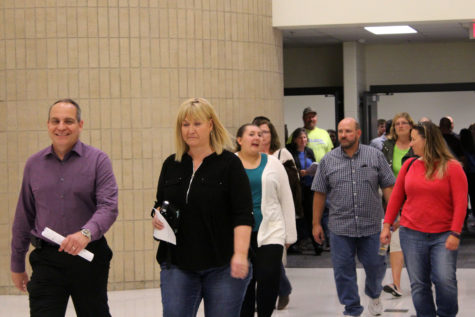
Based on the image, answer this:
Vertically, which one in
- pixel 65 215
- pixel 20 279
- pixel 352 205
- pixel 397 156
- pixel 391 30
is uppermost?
pixel 391 30

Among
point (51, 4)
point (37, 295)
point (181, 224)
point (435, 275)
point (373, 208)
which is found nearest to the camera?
point (181, 224)

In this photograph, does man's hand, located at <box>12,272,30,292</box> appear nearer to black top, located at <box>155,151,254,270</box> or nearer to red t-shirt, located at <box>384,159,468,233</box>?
black top, located at <box>155,151,254,270</box>

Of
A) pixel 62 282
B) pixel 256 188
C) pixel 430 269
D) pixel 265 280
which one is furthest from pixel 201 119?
pixel 430 269

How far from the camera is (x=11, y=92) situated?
29.7 ft

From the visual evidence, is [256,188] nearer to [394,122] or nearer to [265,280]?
[265,280]

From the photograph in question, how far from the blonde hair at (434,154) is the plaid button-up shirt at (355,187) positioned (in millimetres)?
1038

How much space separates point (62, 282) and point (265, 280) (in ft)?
6.82

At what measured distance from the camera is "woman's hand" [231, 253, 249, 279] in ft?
14.4

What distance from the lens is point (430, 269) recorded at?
646cm

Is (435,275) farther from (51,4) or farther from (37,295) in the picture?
(51,4)

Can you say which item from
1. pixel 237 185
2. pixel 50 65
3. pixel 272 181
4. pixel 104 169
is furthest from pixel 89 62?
pixel 237 185

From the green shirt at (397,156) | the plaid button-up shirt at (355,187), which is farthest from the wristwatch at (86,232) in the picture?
the green shirt at (397,156)

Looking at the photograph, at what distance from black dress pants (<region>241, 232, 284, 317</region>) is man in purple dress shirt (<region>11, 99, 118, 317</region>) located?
1.77 metres

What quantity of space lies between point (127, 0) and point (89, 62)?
0.73 meters
